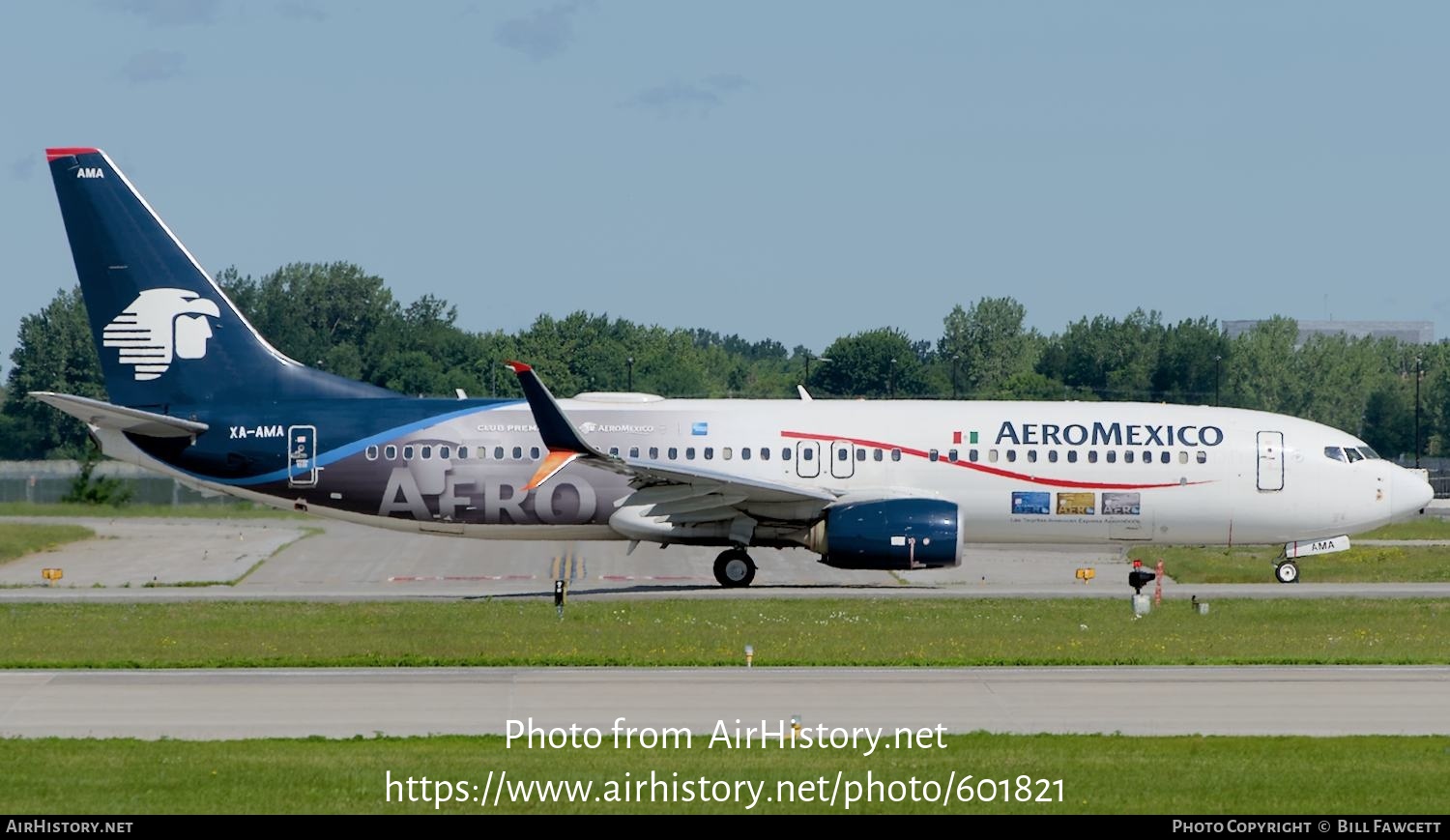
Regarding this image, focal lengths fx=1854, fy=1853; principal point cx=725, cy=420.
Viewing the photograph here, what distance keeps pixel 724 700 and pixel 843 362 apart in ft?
414

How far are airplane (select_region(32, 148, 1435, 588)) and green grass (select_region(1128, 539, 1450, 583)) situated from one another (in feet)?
8.38

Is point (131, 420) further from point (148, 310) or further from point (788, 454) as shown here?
point (788, 454)

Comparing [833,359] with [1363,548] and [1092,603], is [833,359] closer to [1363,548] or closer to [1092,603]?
[1363,548]

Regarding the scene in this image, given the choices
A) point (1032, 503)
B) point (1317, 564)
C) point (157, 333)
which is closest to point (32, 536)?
point (157, 333)

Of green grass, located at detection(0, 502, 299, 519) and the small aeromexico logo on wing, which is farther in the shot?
green grass, located at detection(0, 502, 299, 519)

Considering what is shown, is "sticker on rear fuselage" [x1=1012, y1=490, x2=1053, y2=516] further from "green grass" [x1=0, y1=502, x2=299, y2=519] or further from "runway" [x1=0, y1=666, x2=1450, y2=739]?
"green grass" [x1=0, y1=502, x2=299, y2=519]

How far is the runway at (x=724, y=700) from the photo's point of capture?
1950 cm

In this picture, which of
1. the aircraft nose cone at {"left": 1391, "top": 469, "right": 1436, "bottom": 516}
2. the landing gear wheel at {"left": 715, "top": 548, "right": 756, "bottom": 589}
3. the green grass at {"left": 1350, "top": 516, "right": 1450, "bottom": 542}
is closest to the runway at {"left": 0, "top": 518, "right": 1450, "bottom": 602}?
the landing gear wheel at {"left": 715, "top": 548, "right": 756, "bottom": 589}

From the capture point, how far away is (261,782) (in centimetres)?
1589

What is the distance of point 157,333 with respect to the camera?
1500 inches

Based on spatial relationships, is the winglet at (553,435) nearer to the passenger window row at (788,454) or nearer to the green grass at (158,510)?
the passenger window row at (788,454)

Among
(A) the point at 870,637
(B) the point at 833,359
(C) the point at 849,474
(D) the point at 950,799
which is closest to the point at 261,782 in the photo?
(D) the point at 950,799

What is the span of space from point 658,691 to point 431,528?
17072 mm

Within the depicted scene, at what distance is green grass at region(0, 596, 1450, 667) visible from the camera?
25.4 m
